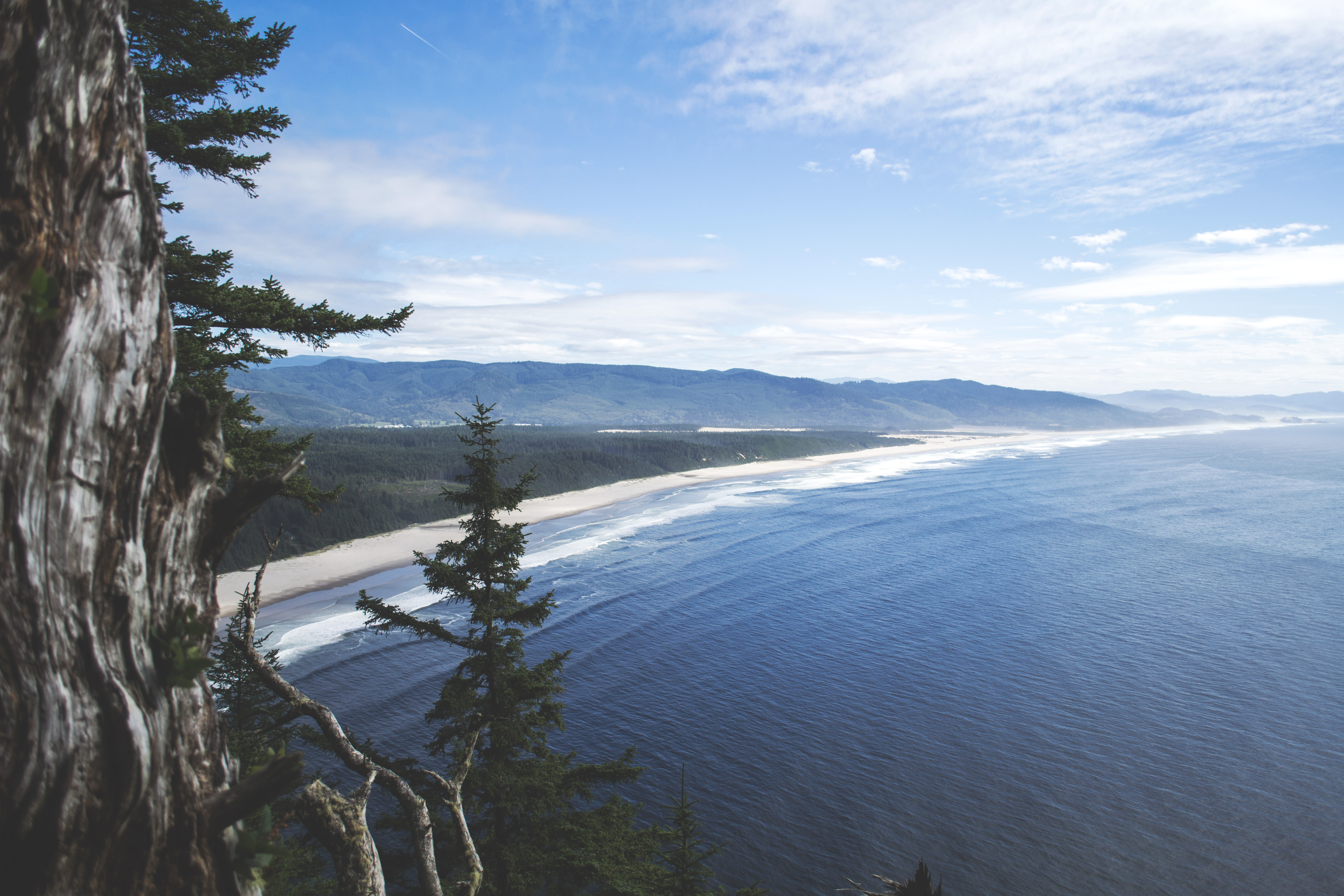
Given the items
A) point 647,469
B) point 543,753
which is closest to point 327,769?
point 543,753

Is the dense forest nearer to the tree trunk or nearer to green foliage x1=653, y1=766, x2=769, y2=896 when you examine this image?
green foliage x1=653, y1=766, x2=769, y2=896

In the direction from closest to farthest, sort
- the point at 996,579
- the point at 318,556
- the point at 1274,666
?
the point at 1274,666 < the point at 996,579 < the point at 318,556

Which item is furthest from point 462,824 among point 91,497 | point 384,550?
point 384,550

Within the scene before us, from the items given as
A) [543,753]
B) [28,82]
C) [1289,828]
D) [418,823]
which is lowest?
[1289,828]

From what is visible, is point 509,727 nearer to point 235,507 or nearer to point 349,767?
point 349,767

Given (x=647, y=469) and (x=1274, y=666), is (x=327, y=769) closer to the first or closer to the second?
(x=1274, y=666)

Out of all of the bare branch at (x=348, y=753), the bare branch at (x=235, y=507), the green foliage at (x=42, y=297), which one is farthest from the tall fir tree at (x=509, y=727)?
the green foliage at (x=42, y=297)
